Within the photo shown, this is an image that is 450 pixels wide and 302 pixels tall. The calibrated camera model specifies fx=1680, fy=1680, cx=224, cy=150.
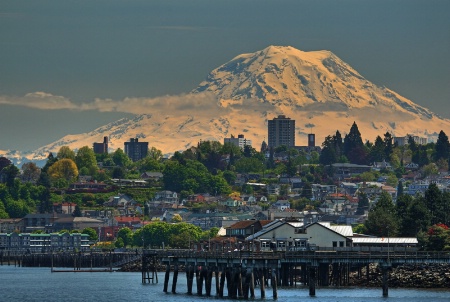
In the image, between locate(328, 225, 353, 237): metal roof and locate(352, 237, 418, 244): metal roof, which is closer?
locate(352, 237, 418, 244): metal roof

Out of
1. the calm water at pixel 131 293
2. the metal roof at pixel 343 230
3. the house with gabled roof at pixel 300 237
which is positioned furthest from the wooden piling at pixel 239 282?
the metal roof at pixel 343 230

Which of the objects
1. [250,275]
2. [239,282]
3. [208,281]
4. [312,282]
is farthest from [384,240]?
[250,275]

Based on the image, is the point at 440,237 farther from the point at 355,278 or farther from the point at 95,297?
the point at 95,297

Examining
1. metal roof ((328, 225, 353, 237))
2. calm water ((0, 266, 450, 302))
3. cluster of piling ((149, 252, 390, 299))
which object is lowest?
calm water ((0, 266, 450, 302))

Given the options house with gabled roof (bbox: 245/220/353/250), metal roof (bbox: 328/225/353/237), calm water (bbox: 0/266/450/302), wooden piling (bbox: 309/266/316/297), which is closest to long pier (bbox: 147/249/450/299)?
wooden piling (bbox: 309/266/316/297)

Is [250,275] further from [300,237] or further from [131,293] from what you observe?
[300,237]

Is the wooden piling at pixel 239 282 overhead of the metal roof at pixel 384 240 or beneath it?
beneath

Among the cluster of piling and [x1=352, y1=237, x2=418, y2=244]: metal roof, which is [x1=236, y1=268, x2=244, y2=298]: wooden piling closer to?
the cluster of piling

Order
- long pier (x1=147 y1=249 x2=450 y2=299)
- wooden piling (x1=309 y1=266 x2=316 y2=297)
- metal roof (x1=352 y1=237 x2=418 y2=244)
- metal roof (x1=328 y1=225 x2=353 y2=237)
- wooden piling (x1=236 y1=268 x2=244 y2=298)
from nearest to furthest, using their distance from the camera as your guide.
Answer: long pier (x1=147 y1=249 x2=450 y2=299) < wooden piling (x1=236 y1=268 x2=244 y2=298) < wooden piling (x1=309 y1=266 x2=316 y2=297) < metal roof (x1=352 y1=237 x2=418 y2=244) < metal roof (x1=328 y1=225 x2=353 y2=237)

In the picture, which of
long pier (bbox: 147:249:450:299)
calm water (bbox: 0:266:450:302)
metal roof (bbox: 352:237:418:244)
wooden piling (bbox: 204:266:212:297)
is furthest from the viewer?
metal roof (bbox: 352:237:418:244)

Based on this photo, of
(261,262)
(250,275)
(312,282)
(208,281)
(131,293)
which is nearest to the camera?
(261,262)

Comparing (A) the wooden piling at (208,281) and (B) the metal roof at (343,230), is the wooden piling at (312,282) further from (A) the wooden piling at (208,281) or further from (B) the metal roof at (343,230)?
(B) the metal roof at (343,230)

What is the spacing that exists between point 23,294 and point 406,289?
122ft

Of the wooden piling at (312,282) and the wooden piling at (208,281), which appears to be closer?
the wooden piling at (312,282)
